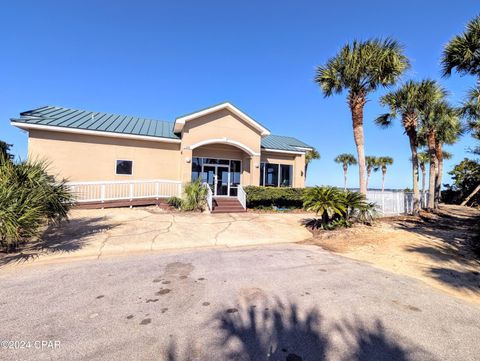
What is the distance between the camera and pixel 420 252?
297 inches

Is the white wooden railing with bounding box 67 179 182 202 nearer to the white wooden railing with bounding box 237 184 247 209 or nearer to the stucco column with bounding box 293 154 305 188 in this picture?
the white wooden railing with bounding box 237 184 247 209

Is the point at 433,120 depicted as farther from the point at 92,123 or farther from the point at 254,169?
the point at 92,123

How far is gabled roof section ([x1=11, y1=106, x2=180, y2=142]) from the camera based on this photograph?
13.1 m

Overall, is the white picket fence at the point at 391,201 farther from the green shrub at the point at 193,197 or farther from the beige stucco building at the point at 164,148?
the green shrub at the point at 193,197

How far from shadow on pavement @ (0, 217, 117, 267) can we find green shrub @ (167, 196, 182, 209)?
4.31 m

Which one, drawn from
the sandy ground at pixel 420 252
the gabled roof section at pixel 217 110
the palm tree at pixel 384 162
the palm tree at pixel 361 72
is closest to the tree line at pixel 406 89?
the palm tree at pixel 361 72

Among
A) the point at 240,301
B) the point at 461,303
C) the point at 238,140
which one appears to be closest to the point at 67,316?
the point at 240,301

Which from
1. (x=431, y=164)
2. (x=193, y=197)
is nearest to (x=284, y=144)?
(x=193, y=197)

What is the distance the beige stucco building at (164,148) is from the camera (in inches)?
535

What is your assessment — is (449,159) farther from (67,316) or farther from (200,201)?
(67,316)

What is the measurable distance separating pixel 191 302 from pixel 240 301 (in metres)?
0.81

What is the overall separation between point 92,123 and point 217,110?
7824 mm

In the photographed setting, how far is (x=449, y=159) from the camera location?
3161 centimetres

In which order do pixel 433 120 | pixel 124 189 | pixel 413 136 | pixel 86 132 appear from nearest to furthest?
pixel 86 132
pixel 124 189
pixel 413 136
pixel 433 120
